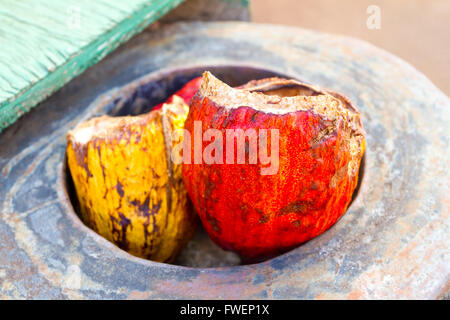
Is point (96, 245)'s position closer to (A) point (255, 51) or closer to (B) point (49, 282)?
(B) point (49, 282)

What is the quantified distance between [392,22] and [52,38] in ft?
9.03

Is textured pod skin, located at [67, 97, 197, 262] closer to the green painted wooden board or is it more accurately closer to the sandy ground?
the green painted wooden board

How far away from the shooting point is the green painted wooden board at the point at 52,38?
114 cm

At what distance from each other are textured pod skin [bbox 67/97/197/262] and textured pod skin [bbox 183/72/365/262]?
0.15 meters

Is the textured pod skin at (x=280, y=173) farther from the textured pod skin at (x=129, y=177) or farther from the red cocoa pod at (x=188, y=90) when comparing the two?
the red cocoa pod at (x=188, y=90)

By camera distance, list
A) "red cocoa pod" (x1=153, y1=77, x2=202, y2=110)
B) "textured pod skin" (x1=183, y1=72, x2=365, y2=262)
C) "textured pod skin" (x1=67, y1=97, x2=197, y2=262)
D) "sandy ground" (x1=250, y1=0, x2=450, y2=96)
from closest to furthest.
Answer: "textured pod skin" (x1=183, y1=72, x2=365, y2=262) → "textured pod skin" (x1=67, y1=97, x2=197, y2=262) → "red cocoa pod" (x1=153, y1=77, x2=202, y2=110) → "sandy ground" (x1=250, y1=0, x2=450, y2=96)

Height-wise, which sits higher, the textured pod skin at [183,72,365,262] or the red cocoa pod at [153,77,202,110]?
the red cocoa pod at [153,77,202,110]

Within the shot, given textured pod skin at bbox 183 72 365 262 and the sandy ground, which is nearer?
textured pod skin at bbox 183 72 365 262

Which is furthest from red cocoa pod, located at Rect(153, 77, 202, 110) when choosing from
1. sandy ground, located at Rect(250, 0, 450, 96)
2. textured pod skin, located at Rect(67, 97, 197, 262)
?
sandy ground, located at Rect(250, 0, 450, 96)

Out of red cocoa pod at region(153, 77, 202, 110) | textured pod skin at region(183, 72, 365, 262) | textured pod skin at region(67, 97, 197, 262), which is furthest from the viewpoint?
red cocoa pod at region(153, 77, 202, 110)

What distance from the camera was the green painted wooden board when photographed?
1.14 metres

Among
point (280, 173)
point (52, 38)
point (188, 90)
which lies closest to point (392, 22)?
point (188, 90)

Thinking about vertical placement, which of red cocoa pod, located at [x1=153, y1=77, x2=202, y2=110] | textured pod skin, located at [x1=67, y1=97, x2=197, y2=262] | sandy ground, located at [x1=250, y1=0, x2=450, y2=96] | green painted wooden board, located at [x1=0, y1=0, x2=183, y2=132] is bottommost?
textured pod skin, located at [x1=67, y1=97, x2=197, y2=262]
